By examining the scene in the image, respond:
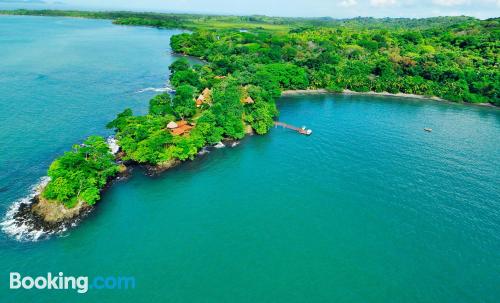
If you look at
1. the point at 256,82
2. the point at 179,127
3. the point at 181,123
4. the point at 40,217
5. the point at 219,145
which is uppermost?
the point at 256,82

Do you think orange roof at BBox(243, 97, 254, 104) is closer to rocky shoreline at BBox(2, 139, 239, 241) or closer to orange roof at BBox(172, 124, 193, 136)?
orange roof at BBox(172, 124, 193, 136)

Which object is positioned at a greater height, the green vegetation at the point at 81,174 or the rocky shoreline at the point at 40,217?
the green vegetation at the point at 81,174

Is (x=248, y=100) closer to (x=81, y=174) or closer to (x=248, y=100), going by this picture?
(x=248, y=100)

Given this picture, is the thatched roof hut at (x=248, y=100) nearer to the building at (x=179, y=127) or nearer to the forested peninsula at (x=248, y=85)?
the forested peninsula at (x=248, y=85)

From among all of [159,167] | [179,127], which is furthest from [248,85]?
[159,167]

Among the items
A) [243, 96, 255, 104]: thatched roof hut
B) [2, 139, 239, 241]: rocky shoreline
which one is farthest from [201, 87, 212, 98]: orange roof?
[2, 139, 239, 241]: rocky shoreline

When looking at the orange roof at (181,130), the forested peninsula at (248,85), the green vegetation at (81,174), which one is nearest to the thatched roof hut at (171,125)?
the forested peninsula at (248,85)
